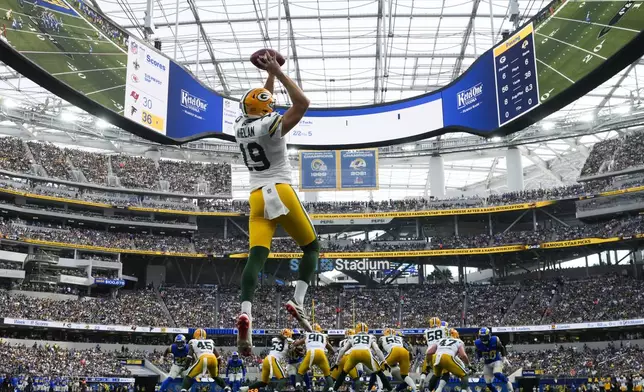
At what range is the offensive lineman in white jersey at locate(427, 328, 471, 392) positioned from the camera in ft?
53.2

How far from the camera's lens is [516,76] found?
19.7 meters

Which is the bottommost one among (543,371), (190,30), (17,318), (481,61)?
(543,371)

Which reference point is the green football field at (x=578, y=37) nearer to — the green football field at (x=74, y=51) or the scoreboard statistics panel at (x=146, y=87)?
the scoreboard statistics panel at (x=146, y=87)

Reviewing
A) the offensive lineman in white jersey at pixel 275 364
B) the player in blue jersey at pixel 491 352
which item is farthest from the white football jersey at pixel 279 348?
the player in blue jersey at pixel 491 352

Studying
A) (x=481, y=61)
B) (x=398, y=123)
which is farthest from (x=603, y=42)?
(x=398, y=123)

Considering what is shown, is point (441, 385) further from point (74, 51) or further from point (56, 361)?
point (56, 361)

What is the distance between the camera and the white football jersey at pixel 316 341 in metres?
18.4

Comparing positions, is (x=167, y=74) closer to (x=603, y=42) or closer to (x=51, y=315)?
(x=603, y=42)

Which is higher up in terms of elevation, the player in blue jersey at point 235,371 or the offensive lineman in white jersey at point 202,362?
the offensive lineman in white jersey at point 202,362

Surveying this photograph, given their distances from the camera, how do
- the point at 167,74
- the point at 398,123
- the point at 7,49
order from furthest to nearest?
the point at 398,123 → the point at 167,74 → the point at 7,49

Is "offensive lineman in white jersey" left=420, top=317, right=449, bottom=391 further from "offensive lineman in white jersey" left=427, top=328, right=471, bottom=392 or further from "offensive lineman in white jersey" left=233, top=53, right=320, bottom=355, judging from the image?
"offensive lineman in white jersey" left=233, top=53, right=320, bottom=355

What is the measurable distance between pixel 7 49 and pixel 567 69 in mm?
14626

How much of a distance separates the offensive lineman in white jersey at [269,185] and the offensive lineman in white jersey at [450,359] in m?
9.55

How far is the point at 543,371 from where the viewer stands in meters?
44.1
